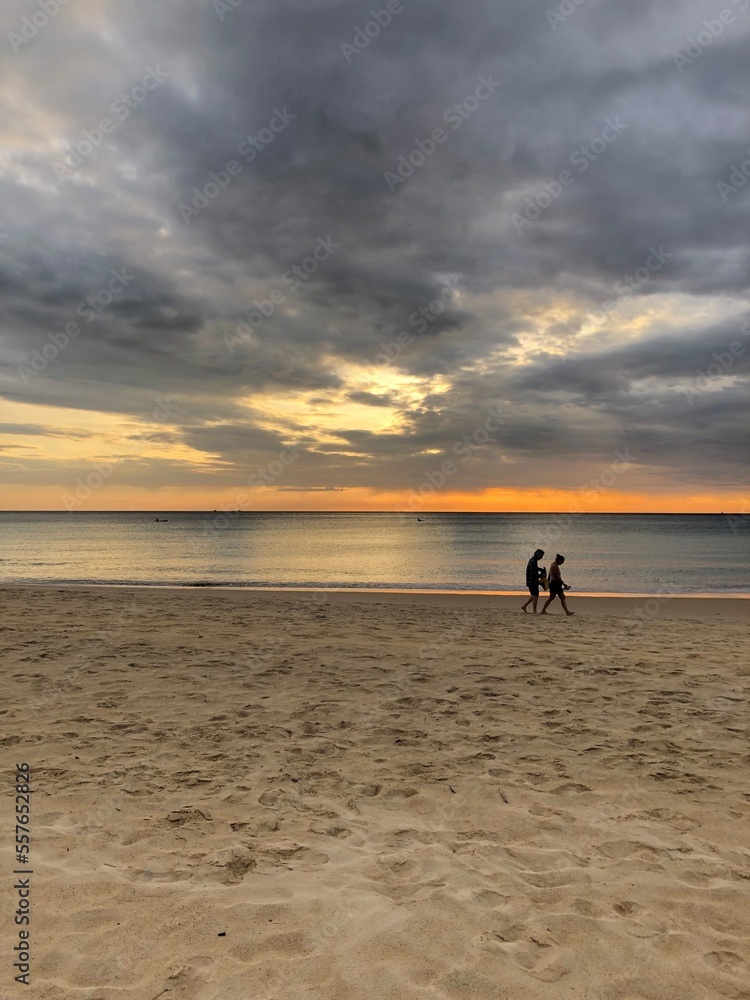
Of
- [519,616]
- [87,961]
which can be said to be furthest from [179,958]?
[519,616]

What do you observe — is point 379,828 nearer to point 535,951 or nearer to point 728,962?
point 535,951

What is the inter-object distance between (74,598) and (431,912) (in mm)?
18458

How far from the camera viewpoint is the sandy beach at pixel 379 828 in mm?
3491

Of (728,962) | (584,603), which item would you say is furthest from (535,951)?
(584,603)

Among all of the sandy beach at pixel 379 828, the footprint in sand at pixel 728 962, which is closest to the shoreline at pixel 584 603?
the sandy beach at pixel 379 828

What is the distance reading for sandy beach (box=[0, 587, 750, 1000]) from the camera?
11.5ft

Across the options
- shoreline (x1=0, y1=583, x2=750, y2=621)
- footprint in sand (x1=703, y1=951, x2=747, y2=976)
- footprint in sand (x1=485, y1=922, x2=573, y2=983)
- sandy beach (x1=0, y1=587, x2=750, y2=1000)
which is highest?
sandy beach (x1=0, y1=587, x2=750, y2=1000)

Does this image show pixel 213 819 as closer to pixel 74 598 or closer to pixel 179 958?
pixel 179 958

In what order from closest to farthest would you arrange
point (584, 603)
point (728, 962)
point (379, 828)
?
point (728, 962)
point (379, 828)
point (584, 603)

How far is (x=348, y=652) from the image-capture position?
1159 centimetres

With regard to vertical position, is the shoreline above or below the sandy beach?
below

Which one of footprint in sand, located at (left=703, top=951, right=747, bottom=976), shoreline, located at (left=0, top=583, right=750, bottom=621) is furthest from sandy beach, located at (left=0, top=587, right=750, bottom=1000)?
shoreline, located at (left=0, top=583, right=750, bottom=621)

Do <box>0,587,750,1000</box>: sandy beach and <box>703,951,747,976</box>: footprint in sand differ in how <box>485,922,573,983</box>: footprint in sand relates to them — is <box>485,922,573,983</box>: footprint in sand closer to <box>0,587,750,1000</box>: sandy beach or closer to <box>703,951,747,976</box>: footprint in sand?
<box>0,587,750,1000</box>: sandy beach

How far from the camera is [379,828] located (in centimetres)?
508
